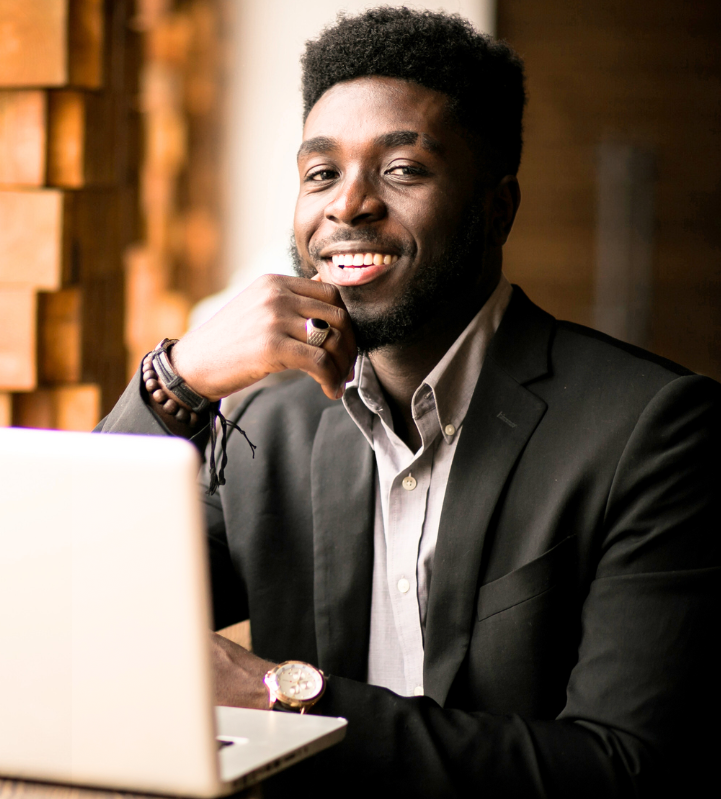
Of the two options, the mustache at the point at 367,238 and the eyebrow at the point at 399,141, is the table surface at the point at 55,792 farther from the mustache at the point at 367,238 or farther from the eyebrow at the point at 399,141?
the eyebrow at the point at 399,141

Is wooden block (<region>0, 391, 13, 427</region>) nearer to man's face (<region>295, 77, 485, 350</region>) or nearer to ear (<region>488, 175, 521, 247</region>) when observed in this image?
man's face (<region>295, 77, 485, 350</region>)

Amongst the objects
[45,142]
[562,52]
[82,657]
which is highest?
[562,52]

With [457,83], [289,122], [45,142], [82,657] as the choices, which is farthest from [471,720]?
[289,122]

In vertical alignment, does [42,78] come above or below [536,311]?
above

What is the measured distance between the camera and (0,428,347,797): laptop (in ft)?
2.22

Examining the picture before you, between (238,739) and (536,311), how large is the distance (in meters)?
0.91

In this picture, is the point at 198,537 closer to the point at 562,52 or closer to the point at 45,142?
the point at 45,142

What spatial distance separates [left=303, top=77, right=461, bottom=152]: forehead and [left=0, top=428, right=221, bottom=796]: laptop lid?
900 millimetres

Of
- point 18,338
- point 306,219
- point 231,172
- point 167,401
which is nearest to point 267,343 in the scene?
point 167,401

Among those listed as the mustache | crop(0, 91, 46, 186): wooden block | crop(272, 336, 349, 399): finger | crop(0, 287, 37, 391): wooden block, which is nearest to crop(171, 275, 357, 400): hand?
crop(272, 336, 349, 399): finger

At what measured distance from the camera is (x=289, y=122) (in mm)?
2865

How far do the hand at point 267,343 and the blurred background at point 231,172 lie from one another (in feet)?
3.20

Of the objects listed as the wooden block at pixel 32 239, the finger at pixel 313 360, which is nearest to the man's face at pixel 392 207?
the finger at pixel 313 360

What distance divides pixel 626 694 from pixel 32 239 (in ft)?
5.57
